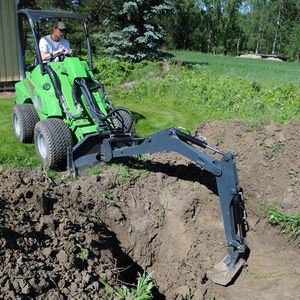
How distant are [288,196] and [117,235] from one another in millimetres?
2415

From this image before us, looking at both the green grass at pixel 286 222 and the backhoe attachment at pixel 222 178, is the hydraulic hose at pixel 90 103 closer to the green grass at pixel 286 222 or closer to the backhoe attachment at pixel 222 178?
the backhoe attachment at pixel 222 178

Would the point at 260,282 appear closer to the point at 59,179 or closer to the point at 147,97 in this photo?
the point at 59,179

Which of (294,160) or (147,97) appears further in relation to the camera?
(147,97)

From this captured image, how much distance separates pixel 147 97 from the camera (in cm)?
884

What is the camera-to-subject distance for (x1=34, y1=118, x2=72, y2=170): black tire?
451cm

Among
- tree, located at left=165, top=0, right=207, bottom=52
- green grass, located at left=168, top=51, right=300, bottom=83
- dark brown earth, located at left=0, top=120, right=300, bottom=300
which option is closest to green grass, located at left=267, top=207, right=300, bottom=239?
dark brown earth, located at left=0, top=120, right=300, bottom=300

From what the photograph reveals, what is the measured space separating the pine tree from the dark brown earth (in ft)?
23.7

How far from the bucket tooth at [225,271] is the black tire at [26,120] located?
11.7 feet

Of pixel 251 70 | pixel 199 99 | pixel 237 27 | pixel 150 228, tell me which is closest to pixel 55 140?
pixel 150 228

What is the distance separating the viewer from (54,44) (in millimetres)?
5445

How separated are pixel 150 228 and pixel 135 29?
891cm

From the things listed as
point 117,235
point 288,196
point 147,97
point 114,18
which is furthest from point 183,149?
point 114,18

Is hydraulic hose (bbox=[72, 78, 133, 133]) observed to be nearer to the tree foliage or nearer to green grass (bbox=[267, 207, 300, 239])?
green grass (bbox=[267, 207, 300, 239])

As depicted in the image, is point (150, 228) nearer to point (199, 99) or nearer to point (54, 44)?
point (54, 44)
